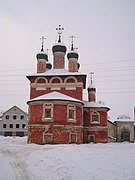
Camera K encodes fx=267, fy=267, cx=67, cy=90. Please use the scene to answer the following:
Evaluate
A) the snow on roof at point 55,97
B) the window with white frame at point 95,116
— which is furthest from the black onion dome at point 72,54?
the window with white frame at point 95,116

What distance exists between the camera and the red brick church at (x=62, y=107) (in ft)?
85.6

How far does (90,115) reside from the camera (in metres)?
31.1

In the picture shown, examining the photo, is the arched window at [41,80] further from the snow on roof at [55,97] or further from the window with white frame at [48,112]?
the window with white frame at [48,112]

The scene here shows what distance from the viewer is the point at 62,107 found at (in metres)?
26.2

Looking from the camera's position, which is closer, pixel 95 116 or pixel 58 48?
pixel 95 116

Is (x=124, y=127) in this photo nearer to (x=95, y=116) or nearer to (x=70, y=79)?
(x=95, y=116)

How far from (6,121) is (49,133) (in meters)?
30.0

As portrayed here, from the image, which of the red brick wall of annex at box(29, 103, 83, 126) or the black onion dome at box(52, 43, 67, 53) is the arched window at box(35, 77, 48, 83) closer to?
the red brick wall of annex at box(29, 103, 83, 126)

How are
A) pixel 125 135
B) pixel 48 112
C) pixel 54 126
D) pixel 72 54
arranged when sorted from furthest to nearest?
pixel 125 135, pixel 72 54, pixel 48 112, pixel 54 126

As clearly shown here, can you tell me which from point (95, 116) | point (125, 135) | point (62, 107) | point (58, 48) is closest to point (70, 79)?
point (62, 107)

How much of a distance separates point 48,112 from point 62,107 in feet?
4.81

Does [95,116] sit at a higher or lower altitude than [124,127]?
higher

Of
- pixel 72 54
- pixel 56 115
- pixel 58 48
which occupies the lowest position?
pixel 56 115

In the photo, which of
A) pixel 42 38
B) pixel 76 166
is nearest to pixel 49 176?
pixel 76 166
